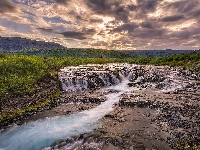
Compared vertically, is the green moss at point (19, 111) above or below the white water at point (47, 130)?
above

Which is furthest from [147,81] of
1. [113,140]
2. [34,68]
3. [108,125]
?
[113,140]

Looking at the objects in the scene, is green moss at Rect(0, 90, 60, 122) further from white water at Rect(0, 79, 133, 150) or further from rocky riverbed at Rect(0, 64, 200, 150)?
white water at Rect(0, 79, 133, 150)

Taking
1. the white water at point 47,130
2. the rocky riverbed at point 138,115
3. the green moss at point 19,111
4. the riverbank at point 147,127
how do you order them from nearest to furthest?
the riverbank at point 147,127 < the rocky riverbed at point 138,115 < the white water at point 47,130 < the green moss at point 19,111

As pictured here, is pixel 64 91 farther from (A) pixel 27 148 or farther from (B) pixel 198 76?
(B) pixel 198 76

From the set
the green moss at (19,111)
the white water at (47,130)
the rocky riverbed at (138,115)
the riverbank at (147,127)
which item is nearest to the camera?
the riverbank at (147,127)

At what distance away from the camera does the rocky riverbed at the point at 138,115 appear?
1742cm

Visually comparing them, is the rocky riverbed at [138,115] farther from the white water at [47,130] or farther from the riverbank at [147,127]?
the white water at [47,130]

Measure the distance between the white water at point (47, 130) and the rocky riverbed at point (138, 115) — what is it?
108 centimetres

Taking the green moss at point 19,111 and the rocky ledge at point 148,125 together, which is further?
the green moss at point 19,111

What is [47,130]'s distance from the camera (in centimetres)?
2092

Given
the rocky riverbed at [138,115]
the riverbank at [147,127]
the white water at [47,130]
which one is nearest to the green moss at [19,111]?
the rocky riverbed at [138,115]

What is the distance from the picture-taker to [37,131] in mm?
20844

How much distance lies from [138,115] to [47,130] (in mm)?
9896

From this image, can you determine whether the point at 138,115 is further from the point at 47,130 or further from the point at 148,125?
the point at 47,130
